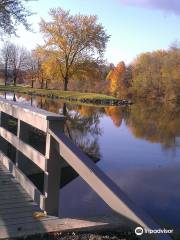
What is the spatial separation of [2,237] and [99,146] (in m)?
13.9

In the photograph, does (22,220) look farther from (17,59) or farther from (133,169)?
(17,59)

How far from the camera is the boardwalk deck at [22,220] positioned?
503cm

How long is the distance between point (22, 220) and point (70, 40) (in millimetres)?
52795

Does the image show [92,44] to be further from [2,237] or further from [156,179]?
[2,237]

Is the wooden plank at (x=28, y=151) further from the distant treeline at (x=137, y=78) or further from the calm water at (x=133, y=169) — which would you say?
the distant treeline at (x=137, y=78)

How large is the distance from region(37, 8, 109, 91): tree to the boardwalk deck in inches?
2001

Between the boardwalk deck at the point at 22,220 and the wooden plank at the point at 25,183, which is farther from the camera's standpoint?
the wooden plank at the point at 25,183

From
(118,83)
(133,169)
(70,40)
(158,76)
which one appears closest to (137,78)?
(158,76)

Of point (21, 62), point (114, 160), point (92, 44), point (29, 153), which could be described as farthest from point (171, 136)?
point (21, 62)

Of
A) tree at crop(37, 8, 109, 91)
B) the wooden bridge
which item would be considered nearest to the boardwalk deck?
the wooden bridge

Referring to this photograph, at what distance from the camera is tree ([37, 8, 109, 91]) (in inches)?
2224

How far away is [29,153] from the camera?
264 inches

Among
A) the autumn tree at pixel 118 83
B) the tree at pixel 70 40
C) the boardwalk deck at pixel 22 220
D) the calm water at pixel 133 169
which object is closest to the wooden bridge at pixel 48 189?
the boardwalk deck at pixel 22 220

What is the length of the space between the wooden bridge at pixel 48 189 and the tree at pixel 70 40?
50.1 meters
